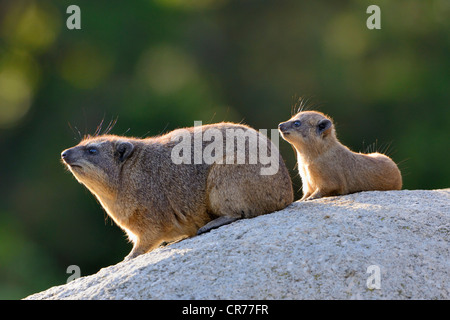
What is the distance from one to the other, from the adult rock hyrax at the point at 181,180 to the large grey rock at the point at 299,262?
468 mm

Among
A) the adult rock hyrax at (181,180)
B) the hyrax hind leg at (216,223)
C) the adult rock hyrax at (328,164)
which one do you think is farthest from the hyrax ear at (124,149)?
the adult rock hyrax at (328,164)

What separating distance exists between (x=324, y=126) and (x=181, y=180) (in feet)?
10.2

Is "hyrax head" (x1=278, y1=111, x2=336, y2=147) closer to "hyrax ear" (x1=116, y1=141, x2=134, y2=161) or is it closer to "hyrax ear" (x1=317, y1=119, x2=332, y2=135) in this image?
"hyrax ear" (x1=317, y1=119, x2=332, y2=135)

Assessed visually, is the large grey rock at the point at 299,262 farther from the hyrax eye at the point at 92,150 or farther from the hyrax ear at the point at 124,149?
the hyrax eye at the point at 92,150

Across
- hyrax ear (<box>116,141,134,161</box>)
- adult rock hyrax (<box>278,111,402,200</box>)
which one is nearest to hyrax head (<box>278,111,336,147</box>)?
adult rock hyrax (<box>278,111,402,200</box>)

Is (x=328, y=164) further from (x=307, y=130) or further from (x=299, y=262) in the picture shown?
(x=299, y=262)

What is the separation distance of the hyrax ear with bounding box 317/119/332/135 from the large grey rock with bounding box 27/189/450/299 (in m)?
2.79

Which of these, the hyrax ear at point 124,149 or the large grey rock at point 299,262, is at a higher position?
the hyrax ear at point 124,149

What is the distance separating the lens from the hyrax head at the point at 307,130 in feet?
36.2

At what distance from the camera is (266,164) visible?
29.1 ft

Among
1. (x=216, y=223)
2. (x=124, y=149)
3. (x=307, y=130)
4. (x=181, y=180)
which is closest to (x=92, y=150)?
(x=124, y=149)

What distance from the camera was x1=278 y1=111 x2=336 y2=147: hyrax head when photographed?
11.0 meters

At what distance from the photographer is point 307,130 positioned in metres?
11.1

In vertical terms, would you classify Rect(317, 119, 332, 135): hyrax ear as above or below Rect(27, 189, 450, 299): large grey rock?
above
